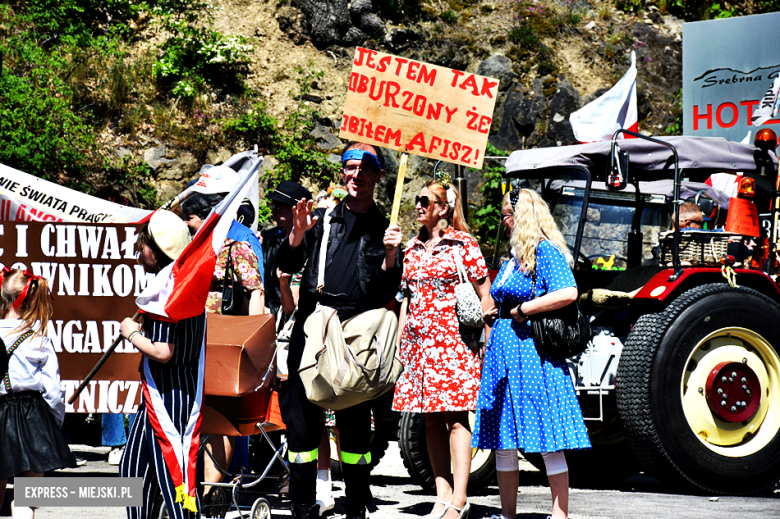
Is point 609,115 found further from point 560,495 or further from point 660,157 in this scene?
point 560,495

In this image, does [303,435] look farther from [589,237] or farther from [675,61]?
[675,61]

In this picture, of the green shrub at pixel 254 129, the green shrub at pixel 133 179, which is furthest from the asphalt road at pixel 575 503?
the green shrub at pixel 254 129

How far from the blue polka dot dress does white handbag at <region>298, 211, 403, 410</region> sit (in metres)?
0.65

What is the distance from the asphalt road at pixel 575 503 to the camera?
204 inches

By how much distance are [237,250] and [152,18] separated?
1534 centimetres

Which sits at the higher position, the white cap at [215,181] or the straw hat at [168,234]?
the white cap at [215,181]

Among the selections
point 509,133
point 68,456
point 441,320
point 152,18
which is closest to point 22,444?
point 68,456

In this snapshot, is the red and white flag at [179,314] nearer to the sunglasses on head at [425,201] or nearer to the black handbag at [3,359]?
the black handbag at [3,359]

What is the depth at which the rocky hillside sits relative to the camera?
16453mm

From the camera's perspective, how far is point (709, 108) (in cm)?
1498

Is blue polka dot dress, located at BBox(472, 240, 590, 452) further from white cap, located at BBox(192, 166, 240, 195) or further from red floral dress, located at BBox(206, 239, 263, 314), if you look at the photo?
white cap, located at BBox(192, 166, 240, 195)

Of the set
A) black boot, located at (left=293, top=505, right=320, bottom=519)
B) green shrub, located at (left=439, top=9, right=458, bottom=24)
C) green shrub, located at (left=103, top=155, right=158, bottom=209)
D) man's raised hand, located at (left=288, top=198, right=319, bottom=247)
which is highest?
green shrub, located at (left=439, top=9, right=458, bottom=24)

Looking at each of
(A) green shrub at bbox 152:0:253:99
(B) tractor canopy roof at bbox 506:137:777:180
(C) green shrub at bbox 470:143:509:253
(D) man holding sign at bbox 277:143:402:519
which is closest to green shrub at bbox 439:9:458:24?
(C) green shrub at bbox 470:143:509:253

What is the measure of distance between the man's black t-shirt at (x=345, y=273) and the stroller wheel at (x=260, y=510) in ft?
3.90
